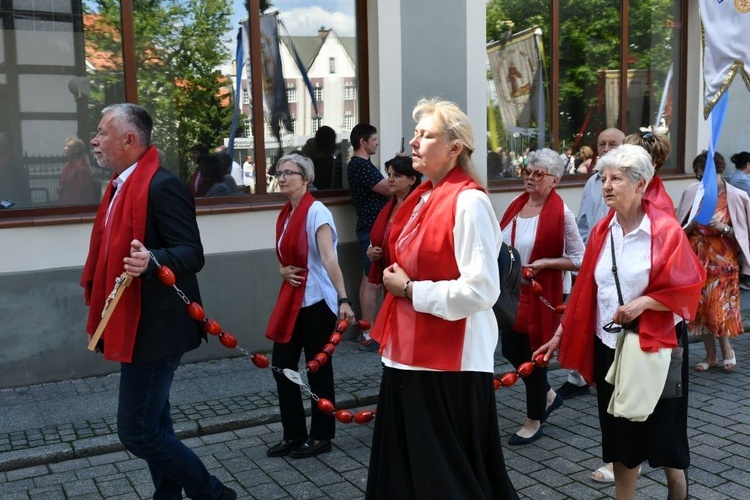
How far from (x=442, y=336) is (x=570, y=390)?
345 cm

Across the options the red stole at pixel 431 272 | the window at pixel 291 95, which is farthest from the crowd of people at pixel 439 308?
the window at pixel 291 95

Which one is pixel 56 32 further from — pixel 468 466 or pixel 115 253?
pixel 468 466

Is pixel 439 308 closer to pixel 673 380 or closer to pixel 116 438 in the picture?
pixel 673 380

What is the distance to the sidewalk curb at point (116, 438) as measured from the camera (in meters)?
5.11

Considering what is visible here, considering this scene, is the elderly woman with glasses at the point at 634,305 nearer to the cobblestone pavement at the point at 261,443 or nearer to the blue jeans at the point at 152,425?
the cobblestone pavement at the point at 261,443

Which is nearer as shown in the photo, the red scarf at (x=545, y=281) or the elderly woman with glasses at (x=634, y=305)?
the elderly woman with glasses at (x=634, y=305)

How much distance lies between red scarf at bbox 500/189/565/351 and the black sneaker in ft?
3.81

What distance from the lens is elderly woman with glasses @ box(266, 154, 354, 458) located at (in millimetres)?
5176

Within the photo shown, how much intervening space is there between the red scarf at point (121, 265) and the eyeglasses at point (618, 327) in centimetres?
217

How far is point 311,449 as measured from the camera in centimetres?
516

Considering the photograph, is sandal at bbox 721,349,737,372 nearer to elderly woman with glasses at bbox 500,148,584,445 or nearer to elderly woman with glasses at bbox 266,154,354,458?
elderly woman with glasses at bbox 500,148,584,445

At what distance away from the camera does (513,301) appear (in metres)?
3.65

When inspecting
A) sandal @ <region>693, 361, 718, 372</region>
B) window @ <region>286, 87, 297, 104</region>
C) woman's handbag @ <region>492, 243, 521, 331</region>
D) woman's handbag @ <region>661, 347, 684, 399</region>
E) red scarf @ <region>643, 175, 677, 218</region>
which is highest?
window @ <region>286, 87, 297, 104</region>

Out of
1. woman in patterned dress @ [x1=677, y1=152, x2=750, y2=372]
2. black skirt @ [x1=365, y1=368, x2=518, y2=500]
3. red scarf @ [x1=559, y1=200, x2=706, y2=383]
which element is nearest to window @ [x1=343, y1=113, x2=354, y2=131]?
woman in patterned dress @ [x1=677, y1=152, x2=750, y2=372]
